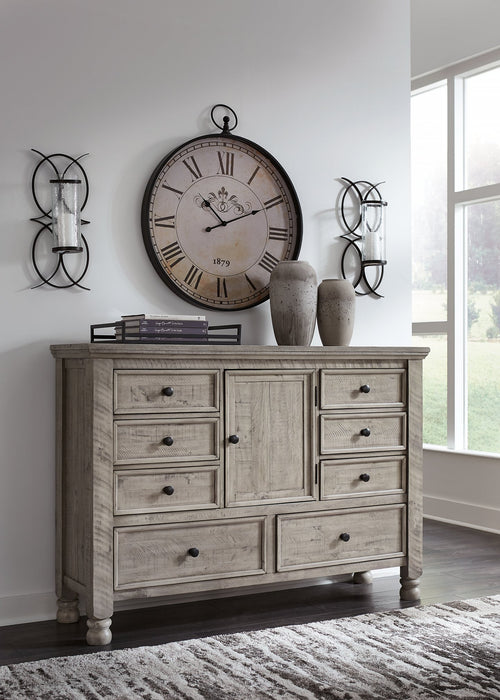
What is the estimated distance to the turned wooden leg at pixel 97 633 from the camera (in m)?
2.79

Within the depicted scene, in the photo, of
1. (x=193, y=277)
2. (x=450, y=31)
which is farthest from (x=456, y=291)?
(x=193, y=277)

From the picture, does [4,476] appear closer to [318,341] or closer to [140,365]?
[140,365]

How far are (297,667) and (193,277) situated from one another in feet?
4.92

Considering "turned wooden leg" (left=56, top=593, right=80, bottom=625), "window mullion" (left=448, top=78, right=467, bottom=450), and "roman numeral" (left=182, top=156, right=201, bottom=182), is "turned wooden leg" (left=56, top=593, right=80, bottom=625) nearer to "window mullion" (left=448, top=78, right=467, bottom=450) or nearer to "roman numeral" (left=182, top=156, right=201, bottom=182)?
"roman numeral" (left=182, top=156, right=201, bottom=182)

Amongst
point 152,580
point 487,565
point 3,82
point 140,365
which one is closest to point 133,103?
point 3,82

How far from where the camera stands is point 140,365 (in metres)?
2.84

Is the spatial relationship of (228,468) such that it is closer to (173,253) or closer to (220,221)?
(173,253)

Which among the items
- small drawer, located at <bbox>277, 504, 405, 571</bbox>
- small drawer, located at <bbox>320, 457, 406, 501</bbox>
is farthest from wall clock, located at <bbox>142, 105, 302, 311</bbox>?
small drawer, located at <bbox>277, 504, 405, 571</bbox>

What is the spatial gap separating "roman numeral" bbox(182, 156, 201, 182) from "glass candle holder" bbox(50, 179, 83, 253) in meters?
0.46

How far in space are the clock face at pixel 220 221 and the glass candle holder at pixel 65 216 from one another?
11.2 inches

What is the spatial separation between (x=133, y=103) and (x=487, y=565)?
8.16 feet

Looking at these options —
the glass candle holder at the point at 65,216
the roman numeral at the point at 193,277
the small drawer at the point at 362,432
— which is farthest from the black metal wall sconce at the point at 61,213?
the small drawer at the point at 362,432

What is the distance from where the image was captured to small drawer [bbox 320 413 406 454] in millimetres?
3189

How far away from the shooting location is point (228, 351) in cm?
296
